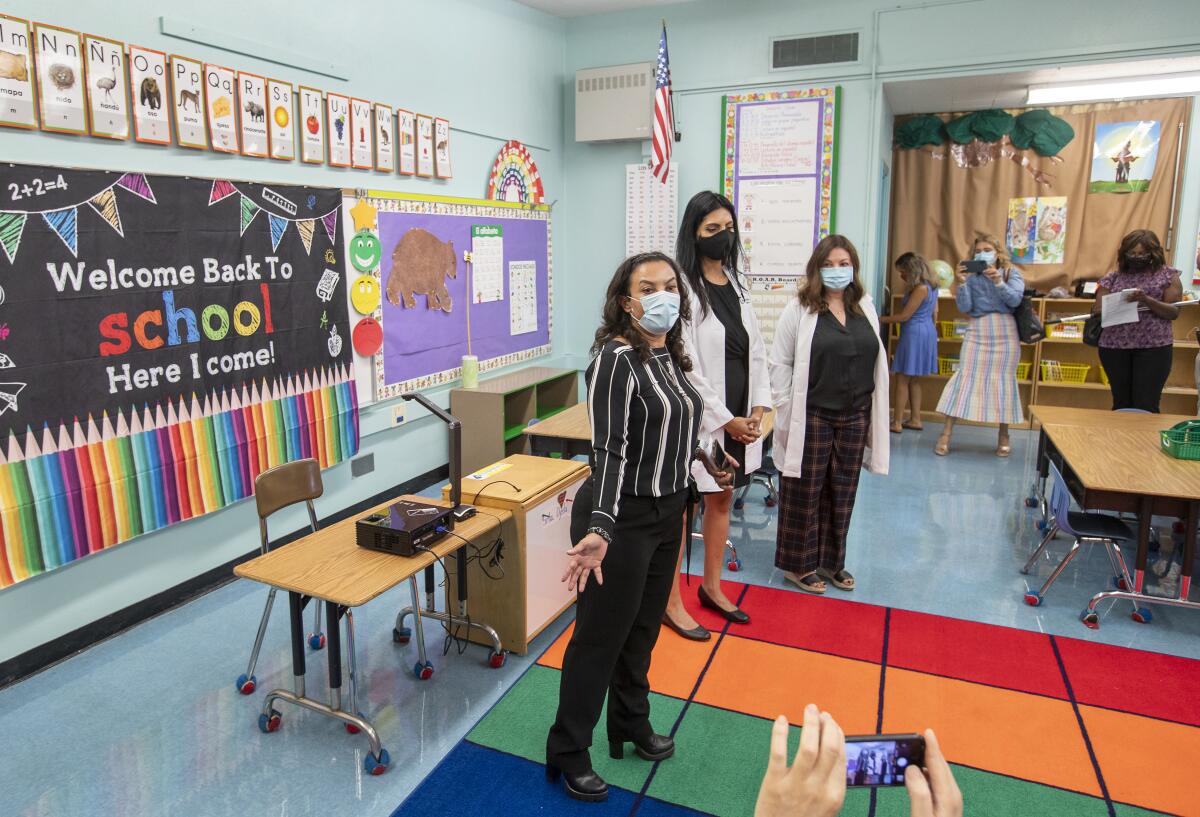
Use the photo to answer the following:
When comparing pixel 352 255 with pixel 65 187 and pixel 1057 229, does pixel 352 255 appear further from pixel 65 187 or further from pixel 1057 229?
pixel 1057 229

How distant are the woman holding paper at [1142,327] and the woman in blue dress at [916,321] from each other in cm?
168

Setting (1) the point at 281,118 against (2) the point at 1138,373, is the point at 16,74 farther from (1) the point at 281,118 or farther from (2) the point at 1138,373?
(2) the point at 1138,373

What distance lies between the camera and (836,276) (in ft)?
11.1

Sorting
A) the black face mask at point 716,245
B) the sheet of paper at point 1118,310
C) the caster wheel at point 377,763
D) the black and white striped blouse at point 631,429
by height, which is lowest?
the caster wheel at point 377,763

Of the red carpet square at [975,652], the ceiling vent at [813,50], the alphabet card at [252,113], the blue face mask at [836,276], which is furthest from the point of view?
the ceiling vent at [813,50]

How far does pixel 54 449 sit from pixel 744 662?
2.80 meters

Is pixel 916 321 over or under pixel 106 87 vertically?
under

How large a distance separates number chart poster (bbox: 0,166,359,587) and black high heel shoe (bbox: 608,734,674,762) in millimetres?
2239

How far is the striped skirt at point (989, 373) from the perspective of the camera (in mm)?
5891

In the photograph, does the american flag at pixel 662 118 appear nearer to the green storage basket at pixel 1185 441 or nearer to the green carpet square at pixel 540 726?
the green storage basket at pixel 1185 441

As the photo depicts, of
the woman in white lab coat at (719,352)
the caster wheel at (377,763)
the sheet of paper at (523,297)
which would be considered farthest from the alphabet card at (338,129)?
the caster wheel at (377,763)

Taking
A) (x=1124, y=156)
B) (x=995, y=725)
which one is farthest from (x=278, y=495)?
(x=1124, y=156)

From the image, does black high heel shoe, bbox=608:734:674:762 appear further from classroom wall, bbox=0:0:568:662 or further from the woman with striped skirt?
the woman with striped skirt

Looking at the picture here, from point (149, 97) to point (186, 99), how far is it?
0.18 meters
